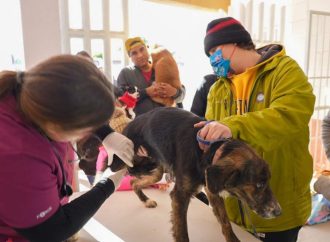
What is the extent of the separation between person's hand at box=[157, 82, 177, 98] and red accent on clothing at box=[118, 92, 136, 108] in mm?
219

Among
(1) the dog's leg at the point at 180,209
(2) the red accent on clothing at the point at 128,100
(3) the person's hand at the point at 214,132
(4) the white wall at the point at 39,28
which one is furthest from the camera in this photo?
(2) the red accent on clothing at the point at 128,100

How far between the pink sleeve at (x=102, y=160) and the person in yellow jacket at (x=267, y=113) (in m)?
0.52

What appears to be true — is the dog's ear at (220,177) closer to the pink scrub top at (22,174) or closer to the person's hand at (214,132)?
the person's hand at (214,132)

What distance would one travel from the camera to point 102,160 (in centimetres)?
143

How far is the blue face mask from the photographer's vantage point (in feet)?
3.97

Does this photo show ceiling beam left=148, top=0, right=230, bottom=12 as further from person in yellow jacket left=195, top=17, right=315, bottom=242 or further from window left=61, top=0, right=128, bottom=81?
person in yellow jacket left=195, top=17, right=315, bottom=242

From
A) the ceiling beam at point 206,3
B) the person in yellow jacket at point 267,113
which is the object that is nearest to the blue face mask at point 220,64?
the person in yellow jacket at point 267,113

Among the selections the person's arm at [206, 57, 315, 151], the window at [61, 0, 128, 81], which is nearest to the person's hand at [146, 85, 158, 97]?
the window at [61, 0, 128, 81]

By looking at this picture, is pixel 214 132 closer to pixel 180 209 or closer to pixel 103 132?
pixel 180 209

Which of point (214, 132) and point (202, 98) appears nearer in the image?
point (214, 132)

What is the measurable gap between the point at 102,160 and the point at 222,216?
618 mm

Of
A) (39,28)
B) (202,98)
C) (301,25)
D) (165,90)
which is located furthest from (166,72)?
(301,25)

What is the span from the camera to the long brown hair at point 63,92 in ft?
2.29

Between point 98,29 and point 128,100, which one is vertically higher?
point 98,29
